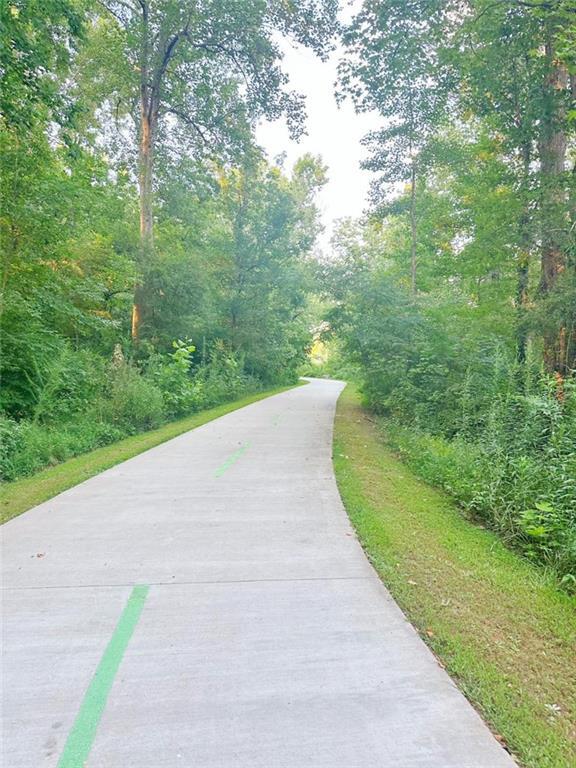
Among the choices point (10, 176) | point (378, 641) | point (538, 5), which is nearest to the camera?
point (378, 641)

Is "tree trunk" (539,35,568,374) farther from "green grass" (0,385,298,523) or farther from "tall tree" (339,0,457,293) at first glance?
"green grass" (0,385,298,523)

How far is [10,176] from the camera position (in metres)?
7.67

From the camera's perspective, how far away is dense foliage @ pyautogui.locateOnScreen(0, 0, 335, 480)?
7.77 metres

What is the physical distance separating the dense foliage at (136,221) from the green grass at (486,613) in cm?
543

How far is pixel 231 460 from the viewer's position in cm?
730

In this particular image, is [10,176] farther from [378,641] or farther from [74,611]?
[378,641]

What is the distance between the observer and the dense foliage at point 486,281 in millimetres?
5121

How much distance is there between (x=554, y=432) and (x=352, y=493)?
2.44 meters

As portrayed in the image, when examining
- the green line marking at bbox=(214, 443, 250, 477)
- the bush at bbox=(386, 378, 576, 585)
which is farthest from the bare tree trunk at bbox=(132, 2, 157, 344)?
the bush at bbox=(386, 378, 576, 585)

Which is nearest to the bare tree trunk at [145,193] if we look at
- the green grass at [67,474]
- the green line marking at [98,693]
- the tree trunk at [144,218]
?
the tree trunk at [144,218]

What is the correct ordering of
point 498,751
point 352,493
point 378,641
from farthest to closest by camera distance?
point 352,493 < point 378,641 < point 498,751

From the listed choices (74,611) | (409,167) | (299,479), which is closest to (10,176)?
(299,479)

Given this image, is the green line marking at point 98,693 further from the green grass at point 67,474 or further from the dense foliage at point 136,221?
the dense foliage at point 136,221

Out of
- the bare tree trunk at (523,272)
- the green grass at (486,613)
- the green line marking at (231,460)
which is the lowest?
the green line marking at (231,460)
